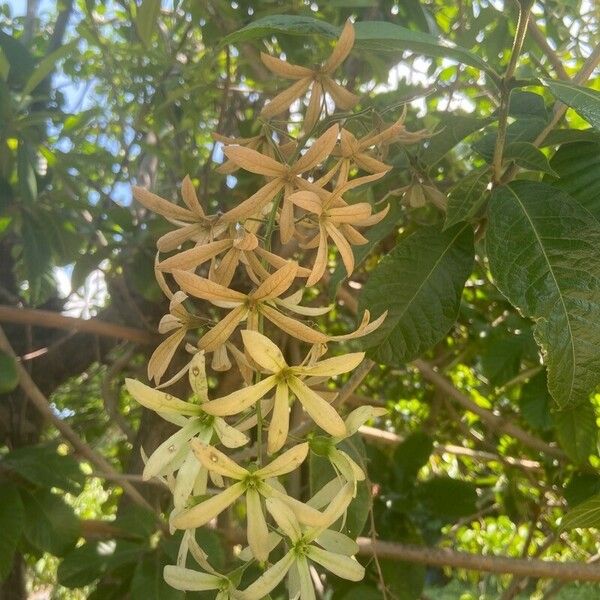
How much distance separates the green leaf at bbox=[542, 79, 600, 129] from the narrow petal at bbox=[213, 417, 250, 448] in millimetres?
307

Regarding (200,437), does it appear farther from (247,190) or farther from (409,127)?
(247,190)

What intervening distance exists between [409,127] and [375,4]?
30 cm

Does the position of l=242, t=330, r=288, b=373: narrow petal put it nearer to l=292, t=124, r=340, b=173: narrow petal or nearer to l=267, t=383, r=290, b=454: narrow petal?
l=267, t=383, r=290, b=454: narrow petal

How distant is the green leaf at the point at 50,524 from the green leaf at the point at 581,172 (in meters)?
0.78

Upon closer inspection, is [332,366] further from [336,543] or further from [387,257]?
[387,257]

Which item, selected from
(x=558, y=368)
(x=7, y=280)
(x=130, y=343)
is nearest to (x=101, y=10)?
(x=7, y=280)

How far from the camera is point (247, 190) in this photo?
51.5 inches

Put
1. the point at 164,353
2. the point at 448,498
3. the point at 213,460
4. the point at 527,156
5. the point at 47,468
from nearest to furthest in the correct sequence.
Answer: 1. the point at 213,460
2. the point at 164,353
3. the point at 527,156
4. the point at 47,468
5. the point at 448,498

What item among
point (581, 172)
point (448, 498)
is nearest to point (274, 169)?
point (581, 172)

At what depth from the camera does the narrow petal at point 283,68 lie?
21.7 inches

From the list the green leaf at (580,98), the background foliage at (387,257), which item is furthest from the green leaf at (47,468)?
the green leaf at (580,98)

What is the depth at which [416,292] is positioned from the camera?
0.66 metres

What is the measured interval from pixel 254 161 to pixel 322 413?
0.60 feet

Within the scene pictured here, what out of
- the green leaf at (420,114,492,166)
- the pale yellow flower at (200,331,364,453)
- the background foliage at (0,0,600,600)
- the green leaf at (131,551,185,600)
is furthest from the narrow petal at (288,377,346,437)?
the green leaf at (131,551,185,600)
